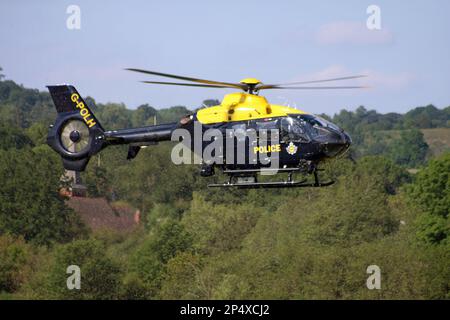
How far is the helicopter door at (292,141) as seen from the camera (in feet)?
120

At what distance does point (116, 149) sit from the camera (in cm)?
11800

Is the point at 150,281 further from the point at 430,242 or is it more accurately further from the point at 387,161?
the point at 387,161

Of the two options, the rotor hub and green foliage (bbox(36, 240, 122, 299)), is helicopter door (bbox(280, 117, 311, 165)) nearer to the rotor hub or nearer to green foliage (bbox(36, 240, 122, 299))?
the rotor hub

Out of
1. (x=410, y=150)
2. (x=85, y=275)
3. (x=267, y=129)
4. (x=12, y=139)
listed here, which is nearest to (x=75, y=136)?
(x=267, y=129)

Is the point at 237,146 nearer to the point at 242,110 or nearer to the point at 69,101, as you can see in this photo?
the point at 242,110

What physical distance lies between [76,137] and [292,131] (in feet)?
28.2

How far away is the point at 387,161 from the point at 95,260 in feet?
188

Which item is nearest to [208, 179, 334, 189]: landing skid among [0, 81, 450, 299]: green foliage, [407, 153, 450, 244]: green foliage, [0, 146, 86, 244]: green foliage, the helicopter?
the helicopter

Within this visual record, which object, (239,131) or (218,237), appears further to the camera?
(218,237)

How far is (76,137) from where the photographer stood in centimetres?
4112

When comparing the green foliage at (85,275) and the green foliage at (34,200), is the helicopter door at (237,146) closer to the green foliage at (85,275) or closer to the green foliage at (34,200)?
the green foliage at (85,275)

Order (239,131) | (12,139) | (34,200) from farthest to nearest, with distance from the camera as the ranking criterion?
1. (12,139)
2. (34,200)
3. (239,131)

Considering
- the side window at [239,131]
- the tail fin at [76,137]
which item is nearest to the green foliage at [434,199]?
the tail fin at [76,137]
